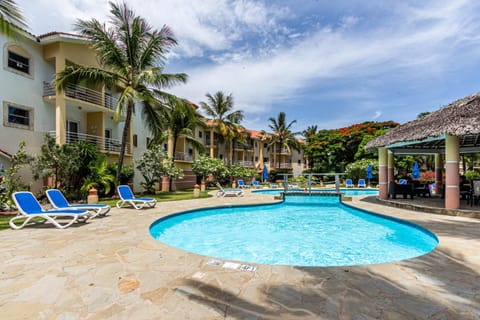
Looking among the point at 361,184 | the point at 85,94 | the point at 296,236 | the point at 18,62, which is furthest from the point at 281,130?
the point at 296,236

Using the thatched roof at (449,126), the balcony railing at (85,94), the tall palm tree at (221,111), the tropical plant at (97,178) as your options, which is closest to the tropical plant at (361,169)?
the tall palm tree at (221,111)

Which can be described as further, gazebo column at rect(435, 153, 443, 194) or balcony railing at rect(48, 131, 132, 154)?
balcony railing at rect(48, 131, 132, 154)

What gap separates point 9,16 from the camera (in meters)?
5.73

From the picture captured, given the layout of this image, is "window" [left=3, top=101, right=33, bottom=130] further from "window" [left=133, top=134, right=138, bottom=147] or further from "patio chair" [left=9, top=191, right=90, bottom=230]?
"patio chair" [left=9, top=191, right=90, bottom=230]

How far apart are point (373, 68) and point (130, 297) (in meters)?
18.0

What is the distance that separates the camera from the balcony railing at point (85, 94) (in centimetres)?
1488

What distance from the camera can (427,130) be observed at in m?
9.96

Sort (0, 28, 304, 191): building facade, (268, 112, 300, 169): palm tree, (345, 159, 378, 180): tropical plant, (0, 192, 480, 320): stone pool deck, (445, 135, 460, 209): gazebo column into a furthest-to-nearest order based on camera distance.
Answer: (268, 112, 300, 169): palm tree, (345, 159, 378, 180): tropical plant, (0, 28, 304, 191): building facade, (445, 135, 460, 209): gazebo column, (0, 192, 480, 320): stone pool deck

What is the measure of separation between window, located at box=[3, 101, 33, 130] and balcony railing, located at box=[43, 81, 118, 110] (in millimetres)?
1462

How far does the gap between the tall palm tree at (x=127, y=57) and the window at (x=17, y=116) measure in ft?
8.87

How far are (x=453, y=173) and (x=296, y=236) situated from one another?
6.35m

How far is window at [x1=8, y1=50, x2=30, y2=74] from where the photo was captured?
43.6 ft

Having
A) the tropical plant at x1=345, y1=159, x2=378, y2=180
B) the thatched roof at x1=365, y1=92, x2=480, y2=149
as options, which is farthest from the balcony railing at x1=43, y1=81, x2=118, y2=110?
the tropical plant at x1=345, y1=159, x2=378, y2=180

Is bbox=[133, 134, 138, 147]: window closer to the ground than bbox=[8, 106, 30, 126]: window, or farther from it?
closer to the ground
